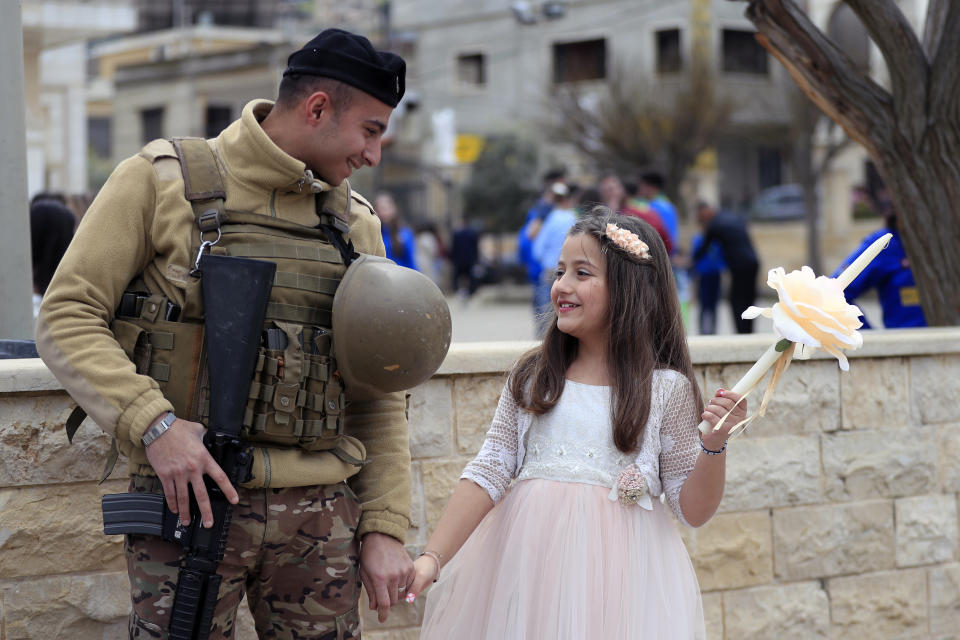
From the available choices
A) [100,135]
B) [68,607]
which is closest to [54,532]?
[68,607]

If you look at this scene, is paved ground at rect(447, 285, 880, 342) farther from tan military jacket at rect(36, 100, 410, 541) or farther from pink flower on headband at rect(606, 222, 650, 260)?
tan military jacket at rect(36, 100, 410, 541)

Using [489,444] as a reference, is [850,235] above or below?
above

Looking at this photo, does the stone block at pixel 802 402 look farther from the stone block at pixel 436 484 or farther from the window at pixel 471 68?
the window at pixel 471 68

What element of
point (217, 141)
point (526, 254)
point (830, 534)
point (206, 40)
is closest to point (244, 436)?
point (217, 141)

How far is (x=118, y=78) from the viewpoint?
1912 inches

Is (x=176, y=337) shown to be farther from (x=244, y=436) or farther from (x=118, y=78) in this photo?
(x=118, y=78)

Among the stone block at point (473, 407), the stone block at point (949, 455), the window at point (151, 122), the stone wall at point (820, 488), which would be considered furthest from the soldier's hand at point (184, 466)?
the window at point (151, 122)

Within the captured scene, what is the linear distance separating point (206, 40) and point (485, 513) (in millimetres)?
54254

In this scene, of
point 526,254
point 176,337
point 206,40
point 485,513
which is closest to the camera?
point 176,337

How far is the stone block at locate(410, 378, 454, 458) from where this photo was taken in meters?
4.00

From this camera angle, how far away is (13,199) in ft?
13.2

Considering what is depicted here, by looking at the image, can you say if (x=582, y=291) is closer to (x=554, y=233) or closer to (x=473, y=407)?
(x=473, y=407)

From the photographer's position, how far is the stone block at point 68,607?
3492mm

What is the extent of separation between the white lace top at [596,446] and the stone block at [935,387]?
6.65ft
